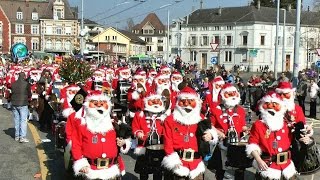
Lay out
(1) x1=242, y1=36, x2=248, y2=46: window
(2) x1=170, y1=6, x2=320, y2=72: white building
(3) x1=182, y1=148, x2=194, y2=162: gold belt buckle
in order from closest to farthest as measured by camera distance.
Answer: (3) x1=182, y1=148, x2=194, y2=162: gold belt buckle < (2) x1=170, y1=6, x2=320, y2=72: white building < (1) x1=242, y1=36, x2=248, y2=46: window

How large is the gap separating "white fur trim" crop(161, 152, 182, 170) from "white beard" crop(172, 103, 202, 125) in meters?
0.47

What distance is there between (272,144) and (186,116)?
1206mm

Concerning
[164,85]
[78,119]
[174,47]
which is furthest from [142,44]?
[78,119]

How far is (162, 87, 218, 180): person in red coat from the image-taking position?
6633mm

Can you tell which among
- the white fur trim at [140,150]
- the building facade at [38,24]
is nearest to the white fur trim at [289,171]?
the white fur trim at [140,150]

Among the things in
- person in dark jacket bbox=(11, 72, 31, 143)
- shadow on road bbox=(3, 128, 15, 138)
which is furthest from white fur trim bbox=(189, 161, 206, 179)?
shadow on road bbox=(3, 128, 15, 138)

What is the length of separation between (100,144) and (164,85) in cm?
722

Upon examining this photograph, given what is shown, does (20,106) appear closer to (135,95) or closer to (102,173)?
(135,95)

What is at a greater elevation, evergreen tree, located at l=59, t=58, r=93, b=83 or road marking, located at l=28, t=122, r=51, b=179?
evergreen tree, located at l=59, t=58, r=93, b=83

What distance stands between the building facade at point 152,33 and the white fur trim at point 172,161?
346ft

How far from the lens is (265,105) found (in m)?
6.68

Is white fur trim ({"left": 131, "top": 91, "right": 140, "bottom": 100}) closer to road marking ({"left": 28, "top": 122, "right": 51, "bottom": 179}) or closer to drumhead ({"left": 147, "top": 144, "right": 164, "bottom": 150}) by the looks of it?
road marking ({"left": 28, "top": 122, "right": 51, "bottom": 179})

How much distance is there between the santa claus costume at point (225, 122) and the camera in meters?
8.12

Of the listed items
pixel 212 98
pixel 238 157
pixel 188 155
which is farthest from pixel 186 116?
pixel 212 98
